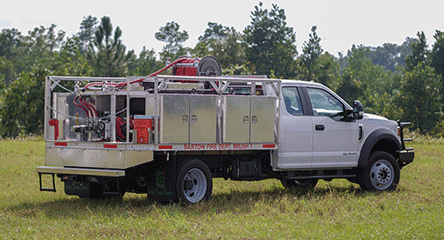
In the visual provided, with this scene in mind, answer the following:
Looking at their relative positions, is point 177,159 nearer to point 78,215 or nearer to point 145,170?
point 145,170

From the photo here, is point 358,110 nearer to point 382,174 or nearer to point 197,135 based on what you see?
point 382,174

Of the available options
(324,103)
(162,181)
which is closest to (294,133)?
(324,103)

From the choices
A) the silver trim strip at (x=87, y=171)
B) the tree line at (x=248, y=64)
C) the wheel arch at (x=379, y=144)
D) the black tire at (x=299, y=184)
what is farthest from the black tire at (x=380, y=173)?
the tree line at (x=248, y=64)

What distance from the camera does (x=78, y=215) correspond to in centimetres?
921

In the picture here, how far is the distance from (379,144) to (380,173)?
2.13 feet

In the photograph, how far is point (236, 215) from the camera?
368 inches

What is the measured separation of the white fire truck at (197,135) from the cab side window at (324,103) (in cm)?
2

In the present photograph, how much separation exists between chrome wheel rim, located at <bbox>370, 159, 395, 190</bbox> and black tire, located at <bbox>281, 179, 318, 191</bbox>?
1.26 metres

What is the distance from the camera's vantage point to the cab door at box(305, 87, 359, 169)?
11422mm

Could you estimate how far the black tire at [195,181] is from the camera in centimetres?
987

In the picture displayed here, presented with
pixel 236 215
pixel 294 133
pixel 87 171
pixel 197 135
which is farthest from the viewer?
pixel 294 133

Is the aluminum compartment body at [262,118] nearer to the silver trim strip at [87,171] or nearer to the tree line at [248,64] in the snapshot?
the silver trim strip at [87,171]

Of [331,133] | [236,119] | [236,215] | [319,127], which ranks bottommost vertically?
[236,215]

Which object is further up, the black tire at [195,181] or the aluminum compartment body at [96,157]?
the aluminum compartment body at [96,157]
